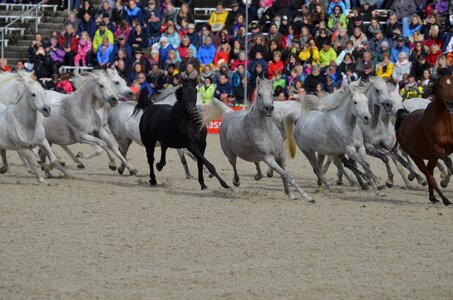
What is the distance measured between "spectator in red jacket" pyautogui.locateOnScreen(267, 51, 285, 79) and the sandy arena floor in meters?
8.53

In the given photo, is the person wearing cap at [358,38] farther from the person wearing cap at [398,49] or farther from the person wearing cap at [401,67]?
the person wearing cap at [401,67]

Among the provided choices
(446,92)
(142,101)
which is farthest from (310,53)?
(446,92)

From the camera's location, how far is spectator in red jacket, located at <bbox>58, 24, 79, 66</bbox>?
85.9 ft

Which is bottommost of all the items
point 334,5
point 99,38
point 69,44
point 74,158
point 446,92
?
point 74,158

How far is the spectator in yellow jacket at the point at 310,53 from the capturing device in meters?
22.9

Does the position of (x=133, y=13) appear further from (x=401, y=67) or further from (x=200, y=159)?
(x=200, y=159)

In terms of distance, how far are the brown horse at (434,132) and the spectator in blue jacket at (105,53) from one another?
13.4m

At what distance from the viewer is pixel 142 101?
15820 millimetres

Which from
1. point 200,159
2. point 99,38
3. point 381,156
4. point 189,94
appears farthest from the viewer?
point 99,38

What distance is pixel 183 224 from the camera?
426 inches

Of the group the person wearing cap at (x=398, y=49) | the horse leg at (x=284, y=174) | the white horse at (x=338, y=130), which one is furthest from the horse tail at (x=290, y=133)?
the person wearing cap at (x=398, y=49)

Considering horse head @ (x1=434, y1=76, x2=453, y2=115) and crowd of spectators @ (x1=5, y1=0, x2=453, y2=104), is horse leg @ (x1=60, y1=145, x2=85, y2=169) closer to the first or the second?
crowd of spectators @ (x1=5, y1=0, x2=453, y2=104)

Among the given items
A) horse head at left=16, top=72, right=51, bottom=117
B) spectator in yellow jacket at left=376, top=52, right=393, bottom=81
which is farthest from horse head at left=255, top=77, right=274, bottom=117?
spectator in yellow jacket at left=376, top=52, right=393, bottom=81

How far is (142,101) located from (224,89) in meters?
7.72
